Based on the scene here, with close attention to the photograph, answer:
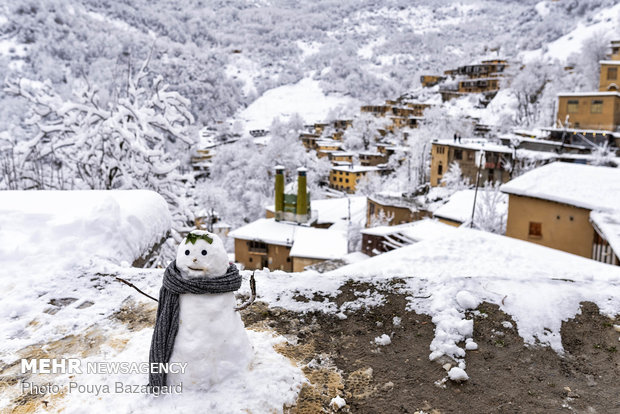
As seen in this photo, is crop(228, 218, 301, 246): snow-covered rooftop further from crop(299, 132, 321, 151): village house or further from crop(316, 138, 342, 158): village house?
crop(299, 132, 321, 151): village house

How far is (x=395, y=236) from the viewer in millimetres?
18484

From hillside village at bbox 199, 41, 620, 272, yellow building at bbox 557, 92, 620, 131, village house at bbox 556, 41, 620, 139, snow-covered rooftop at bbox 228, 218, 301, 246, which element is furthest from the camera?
snow-covered rooftop at bbox 228, 218, 301, 246

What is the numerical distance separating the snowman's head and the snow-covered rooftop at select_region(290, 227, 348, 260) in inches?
789

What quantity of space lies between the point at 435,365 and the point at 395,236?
15.2m

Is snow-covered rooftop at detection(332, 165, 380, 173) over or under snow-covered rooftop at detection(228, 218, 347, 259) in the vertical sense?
over

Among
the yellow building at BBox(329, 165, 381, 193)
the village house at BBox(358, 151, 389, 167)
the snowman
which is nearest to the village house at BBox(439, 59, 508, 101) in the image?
the village house at BBox(358, 151, 389, 167)

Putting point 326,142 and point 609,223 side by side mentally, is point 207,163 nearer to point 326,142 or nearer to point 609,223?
point 326,142

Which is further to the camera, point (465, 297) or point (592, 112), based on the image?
point (592, 112)

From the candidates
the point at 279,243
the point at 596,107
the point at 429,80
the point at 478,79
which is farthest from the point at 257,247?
the point at 429,80

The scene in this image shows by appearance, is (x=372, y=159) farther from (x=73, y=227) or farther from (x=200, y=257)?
(x=200, y=257)

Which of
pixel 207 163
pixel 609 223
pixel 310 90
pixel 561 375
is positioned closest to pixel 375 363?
pixel 561 375

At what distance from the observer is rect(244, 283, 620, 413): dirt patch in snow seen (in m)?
3.05

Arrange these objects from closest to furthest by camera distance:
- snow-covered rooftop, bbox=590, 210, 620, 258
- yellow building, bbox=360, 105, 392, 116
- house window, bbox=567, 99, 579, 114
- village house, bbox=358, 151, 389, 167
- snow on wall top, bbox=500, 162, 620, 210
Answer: snow-covered rooftop, bbox=590, 210, 620, 258 < snow on wall top, bbox=500, 162, 620, 210 < house window, bbox=567, 99, 579, 114 < village house, bbox=358, 151, 389, 167 < yellow building, bbox=360, 105, 392, 116

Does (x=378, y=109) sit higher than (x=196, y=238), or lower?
higher
